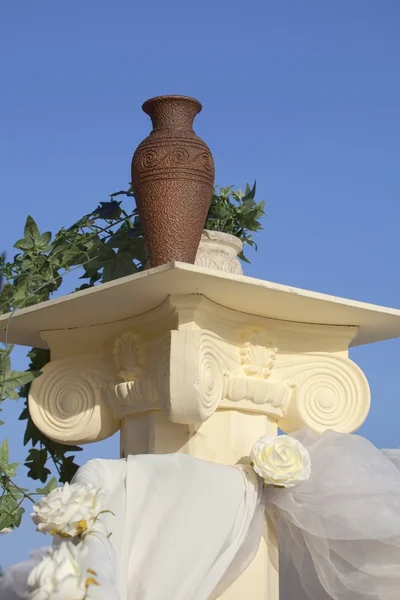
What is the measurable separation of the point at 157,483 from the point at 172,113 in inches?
53.2

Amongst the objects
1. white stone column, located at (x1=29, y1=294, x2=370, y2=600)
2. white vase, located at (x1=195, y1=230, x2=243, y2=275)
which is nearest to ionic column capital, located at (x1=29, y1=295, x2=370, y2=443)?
white stone column, located at (x1=29, y1=294, x2=370, y2=600)

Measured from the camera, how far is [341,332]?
12.7 feet

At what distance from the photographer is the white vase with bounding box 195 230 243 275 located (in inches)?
158

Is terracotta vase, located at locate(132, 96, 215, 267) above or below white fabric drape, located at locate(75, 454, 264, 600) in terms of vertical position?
above

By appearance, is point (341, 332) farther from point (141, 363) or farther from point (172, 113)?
point (172, 113)

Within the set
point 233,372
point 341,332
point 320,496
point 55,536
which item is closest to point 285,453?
point 320,496

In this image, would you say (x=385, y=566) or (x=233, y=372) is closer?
(x=385, y=566)

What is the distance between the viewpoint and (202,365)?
3486mm

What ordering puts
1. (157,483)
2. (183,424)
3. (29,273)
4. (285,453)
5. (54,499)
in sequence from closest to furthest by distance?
(54,499) → (157,483) → (285,453) → (183,424) → (29,273)

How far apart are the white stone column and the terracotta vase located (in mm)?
232

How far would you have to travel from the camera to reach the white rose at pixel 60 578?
2.27m

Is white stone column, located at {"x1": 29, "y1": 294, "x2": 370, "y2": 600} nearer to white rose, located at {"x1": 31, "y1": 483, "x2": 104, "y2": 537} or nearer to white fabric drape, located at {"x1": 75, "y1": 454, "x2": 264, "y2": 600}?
white fabric drape, located at {"x1": 75, "y1": 454, "x2": 264, "y2": 600}

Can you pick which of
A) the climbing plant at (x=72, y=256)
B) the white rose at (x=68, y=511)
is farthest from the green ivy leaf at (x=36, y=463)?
the white rose at (x=68, y=511)

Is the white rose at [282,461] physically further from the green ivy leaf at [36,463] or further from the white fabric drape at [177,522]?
the green ivy leaf at [36,463]
